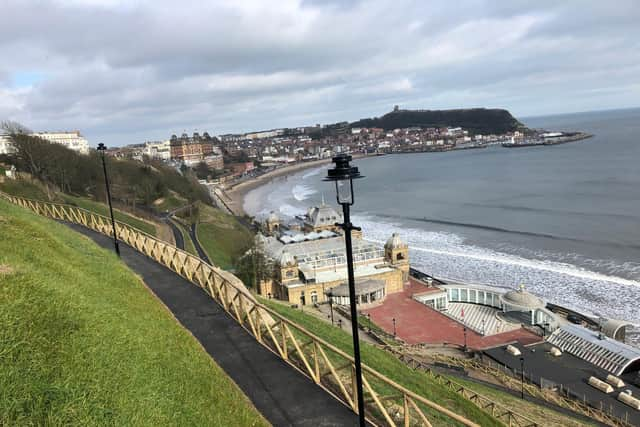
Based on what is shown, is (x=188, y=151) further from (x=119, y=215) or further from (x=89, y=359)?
(x=89, y=359)

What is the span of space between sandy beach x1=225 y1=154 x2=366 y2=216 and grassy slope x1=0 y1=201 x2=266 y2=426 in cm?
7471

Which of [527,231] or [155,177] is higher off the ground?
[155,177]

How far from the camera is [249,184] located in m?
140

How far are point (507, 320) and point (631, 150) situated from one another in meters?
120

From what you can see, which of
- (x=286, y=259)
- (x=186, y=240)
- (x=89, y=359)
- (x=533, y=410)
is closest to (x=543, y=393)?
(x=533, y=410)

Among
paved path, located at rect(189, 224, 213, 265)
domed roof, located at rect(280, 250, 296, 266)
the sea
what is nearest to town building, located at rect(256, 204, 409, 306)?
domed roof, located at rect(280, 250, 296, 266)

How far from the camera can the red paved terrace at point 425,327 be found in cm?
2739

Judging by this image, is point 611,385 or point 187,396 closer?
point 187,396

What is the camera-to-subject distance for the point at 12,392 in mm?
5230

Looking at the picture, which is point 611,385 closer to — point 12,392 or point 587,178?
point 12,392

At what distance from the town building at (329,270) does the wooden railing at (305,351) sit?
1657 cm

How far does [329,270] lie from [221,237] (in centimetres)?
1741

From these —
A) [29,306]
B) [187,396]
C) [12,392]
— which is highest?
[29,306]

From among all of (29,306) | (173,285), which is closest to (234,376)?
(29,306)
